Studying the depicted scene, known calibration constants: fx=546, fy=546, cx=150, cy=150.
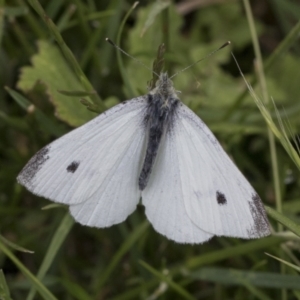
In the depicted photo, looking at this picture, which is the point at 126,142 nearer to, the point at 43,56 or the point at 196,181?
the point at 196,181

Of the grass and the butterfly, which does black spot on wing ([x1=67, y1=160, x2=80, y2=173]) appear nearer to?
the butterfly

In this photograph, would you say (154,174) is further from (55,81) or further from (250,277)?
(55,81)

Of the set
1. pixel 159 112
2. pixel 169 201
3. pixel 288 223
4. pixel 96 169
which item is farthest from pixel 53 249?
pixel 288 223

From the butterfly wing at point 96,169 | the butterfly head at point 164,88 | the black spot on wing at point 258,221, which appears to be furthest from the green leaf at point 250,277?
the butterfly head at point 164,88

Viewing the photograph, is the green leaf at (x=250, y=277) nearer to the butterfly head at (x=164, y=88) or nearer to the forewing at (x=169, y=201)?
the forewing at (x=169, y=201)

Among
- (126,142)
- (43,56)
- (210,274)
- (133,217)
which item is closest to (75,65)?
(126,142)

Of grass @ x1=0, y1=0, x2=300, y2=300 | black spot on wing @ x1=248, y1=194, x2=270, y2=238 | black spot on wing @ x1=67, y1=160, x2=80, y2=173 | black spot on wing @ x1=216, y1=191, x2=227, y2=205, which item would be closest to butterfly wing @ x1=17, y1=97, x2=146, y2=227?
black spot on wing @ x1=67, y1=160, x2=80, y2=173

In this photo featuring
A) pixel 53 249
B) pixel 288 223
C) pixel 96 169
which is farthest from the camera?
pixel 53 249
